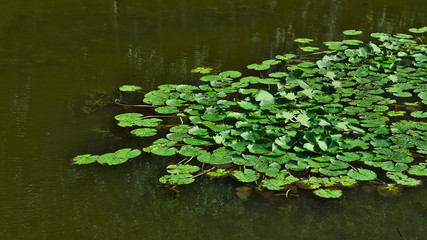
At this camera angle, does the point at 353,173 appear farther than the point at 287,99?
No

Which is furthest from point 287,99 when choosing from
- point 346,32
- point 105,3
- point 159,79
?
point 105,3

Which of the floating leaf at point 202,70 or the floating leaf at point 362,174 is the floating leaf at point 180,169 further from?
the floating leaf at point 202,70

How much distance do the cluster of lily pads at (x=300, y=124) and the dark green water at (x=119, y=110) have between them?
109 mm

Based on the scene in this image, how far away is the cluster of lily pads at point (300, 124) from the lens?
2570 mm

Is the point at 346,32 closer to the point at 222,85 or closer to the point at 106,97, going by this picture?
the point at 222,85

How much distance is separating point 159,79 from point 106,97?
0.48 metres

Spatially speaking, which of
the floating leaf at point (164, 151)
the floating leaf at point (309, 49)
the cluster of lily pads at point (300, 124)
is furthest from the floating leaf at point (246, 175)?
the floating leaf at point (309, 49)

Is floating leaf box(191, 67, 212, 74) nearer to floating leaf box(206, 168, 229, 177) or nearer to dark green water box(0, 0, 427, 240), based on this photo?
dark green water box(0, 0, 427, 240)

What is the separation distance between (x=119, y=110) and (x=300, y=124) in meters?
1.18

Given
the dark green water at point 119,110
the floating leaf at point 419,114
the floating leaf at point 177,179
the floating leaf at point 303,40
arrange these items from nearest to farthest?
the dark green water at point 119,110 → the floating leaf at point 177,179 → the floating leaf at point 419,114 → the floating leaf at point 303,40

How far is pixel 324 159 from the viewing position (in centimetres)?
264

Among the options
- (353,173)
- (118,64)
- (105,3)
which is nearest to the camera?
(353,173)

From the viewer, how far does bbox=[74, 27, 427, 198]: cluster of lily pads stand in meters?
2.57

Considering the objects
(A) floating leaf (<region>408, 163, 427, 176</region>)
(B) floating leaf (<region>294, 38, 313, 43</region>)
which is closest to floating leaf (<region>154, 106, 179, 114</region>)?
(A) floating leaf (<region>408, 163, 427, 176</region>)
